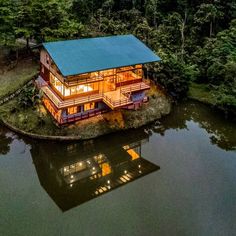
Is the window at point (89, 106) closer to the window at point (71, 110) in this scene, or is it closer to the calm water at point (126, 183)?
the window at point (71, 110)

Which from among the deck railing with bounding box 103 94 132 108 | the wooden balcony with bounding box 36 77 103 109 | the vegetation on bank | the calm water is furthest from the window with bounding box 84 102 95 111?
the calm water

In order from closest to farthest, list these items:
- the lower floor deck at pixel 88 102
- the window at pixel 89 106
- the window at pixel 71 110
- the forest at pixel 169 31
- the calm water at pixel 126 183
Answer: the calm water at pixel 126 183
the lower floor deck at pixel 88 102
the window at pixel 71 110
the window at pixel 89 106
the forest at pixel 169 31

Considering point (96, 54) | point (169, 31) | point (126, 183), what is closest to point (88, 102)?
point (96, 54)

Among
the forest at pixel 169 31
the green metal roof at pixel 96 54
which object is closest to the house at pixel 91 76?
the green metal roof at pixel 96 54

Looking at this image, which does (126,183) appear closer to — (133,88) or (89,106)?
(89,106)

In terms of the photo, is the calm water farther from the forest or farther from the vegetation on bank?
the forest

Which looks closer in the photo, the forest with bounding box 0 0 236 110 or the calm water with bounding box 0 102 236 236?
the calm water with bounding box 0 102 236 236
